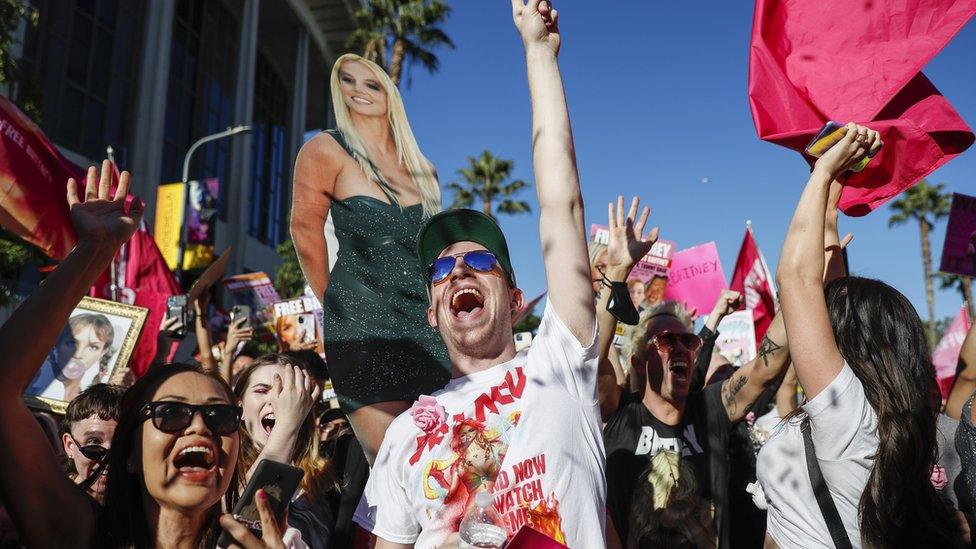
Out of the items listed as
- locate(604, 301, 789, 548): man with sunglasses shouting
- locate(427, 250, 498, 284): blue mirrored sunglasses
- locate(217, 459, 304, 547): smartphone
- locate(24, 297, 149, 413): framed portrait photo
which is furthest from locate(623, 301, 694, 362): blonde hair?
locate(24, 297, 149, 413): framed portrait photo

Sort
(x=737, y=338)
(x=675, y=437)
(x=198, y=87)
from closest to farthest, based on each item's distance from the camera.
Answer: (x=675, y=437) → (x=737, y=338) → (x=198, y=87)

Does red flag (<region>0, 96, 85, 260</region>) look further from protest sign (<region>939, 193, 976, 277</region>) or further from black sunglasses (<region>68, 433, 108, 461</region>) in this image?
protest sign (<region>939, 193, 976, 277</region>)

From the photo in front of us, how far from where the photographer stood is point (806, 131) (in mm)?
3018

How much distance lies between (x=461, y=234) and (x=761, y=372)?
1771mm

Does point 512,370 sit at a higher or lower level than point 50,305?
lower

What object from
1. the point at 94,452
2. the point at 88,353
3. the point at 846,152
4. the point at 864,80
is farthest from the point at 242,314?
the point at 846,152

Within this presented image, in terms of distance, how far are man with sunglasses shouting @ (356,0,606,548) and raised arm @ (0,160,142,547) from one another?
87 cm

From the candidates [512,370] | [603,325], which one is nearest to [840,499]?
[512,370]

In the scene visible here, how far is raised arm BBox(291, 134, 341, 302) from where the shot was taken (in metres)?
3.13

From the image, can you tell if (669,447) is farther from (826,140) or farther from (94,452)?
(94,452)

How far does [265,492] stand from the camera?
1762 mm

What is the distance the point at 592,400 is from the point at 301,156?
1.75 meters

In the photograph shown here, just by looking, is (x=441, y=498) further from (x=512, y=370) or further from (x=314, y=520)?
(x=314, y=520)

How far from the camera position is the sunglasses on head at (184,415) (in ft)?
6.95
